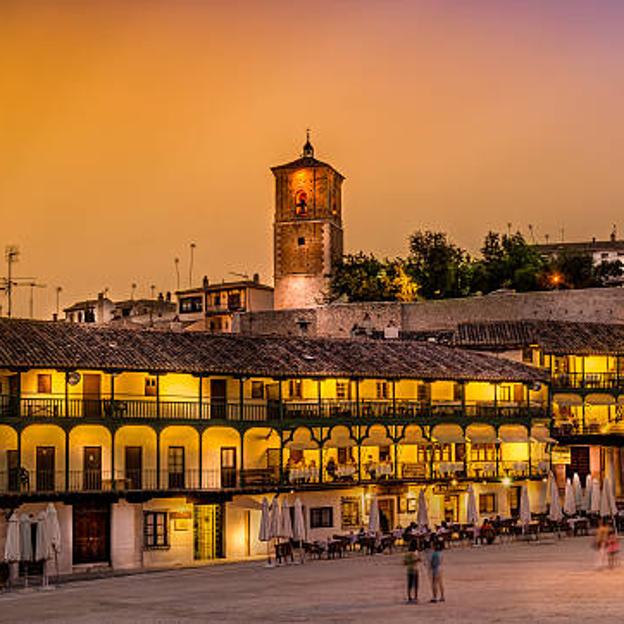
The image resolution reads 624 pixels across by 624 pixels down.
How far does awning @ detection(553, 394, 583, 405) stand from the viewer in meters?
71.3

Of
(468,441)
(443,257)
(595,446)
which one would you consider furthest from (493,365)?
(443,257)

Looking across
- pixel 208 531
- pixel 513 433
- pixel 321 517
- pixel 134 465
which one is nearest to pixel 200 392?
pixel 134 465

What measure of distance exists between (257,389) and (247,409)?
162 centimetres

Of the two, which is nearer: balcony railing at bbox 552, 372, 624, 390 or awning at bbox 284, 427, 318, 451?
awning at bbox 284, 427, 318, 451

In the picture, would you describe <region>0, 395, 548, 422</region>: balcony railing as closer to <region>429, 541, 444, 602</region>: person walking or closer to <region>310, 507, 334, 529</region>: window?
<region>310, 507, 334, 529</region>: window

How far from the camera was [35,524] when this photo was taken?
4266 cm

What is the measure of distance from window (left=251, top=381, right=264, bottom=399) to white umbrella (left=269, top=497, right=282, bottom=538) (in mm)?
9580

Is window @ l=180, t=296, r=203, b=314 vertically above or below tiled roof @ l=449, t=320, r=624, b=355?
above

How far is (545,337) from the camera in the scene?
238 feet

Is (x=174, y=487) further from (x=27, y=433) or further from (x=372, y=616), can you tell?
(x=372, y=616)

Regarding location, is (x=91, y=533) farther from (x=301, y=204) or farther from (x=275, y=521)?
(x=301, y=204)

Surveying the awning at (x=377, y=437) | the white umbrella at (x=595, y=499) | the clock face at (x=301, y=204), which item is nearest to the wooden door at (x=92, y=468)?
the awning at (x=377, y=437)

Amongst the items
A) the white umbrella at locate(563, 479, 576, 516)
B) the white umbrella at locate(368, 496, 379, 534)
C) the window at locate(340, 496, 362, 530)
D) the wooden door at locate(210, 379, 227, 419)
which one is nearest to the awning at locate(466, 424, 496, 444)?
the white umbrella at locate(563, 479, 576, 516)

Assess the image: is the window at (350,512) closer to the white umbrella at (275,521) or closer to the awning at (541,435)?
the white umbrella at (275,521)
